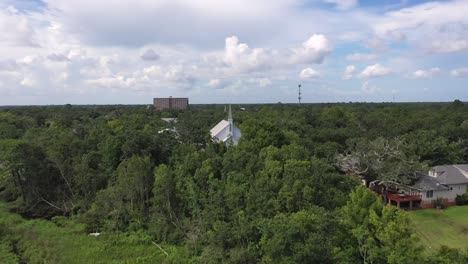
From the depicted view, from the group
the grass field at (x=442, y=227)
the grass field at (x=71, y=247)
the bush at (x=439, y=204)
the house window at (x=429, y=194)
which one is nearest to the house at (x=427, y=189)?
the house window at (x=429, y=194)

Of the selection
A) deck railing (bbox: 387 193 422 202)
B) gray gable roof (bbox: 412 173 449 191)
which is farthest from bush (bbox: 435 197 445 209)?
deck railing (bbox: 387 193 422 202)

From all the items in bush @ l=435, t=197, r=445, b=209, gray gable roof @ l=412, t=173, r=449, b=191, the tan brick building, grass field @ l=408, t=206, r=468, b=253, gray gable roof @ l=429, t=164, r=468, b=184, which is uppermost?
the tan brick building

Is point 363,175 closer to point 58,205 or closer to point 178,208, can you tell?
point 178,208

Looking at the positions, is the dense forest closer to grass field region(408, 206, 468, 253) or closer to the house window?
the house window

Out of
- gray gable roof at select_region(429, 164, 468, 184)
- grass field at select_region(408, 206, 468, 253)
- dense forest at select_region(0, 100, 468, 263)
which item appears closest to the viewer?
dense forest at select_region(0, 100, 468, 263)

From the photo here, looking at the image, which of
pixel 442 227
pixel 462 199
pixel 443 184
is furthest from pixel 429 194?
pixel 442 227

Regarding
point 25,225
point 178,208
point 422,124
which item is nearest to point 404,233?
point 178,208
